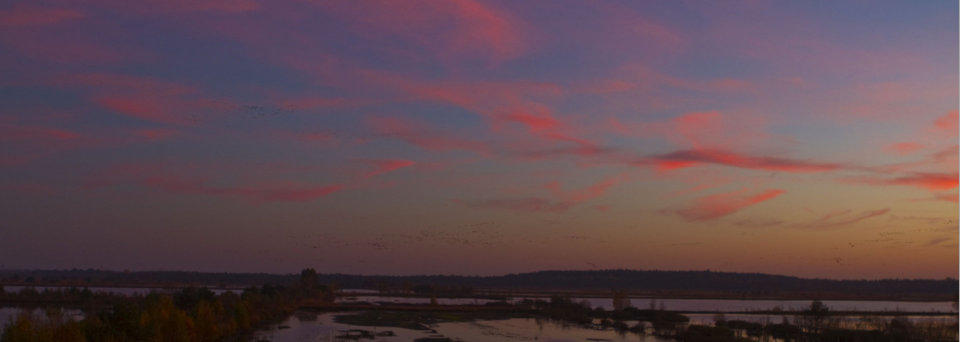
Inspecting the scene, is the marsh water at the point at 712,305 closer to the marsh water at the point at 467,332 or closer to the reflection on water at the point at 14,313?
the marsh water at the point at 467,332

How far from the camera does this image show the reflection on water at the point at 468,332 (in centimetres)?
4475

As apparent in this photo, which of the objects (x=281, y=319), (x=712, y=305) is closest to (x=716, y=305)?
(x=712, y=305)

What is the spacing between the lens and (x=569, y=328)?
5628 cm

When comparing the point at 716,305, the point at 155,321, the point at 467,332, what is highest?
the point at 155,321

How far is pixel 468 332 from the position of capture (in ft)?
163

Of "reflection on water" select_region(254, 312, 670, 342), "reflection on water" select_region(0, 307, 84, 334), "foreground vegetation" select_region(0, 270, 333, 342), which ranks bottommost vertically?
"reflection on water" select_region(254, 312, 670, 342)

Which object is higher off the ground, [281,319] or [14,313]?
[14,313]

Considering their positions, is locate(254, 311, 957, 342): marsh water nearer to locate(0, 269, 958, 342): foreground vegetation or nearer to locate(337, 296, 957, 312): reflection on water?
locate(0, 269, 958, 342): foreground vegetation

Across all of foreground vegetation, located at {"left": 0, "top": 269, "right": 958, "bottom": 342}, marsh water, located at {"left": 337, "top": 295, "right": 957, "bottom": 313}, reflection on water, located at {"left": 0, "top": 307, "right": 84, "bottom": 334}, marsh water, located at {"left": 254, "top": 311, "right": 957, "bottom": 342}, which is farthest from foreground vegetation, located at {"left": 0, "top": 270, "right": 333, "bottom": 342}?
marsh water, located at {"left": 337, "top": 295, "right": 957, "bottom": 313}

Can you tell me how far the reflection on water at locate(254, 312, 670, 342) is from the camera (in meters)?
44.7

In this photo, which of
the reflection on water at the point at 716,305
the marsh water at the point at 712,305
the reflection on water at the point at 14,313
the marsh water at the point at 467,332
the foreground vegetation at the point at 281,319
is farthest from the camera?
the reflection on water at the point at 716,305

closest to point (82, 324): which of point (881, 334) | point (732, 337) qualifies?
point (732, 337)

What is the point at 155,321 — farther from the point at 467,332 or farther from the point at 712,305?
the point at 712,305

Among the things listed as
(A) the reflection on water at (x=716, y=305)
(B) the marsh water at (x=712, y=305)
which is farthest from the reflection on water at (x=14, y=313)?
(A) the reflection on water at (x=716, y=305)
